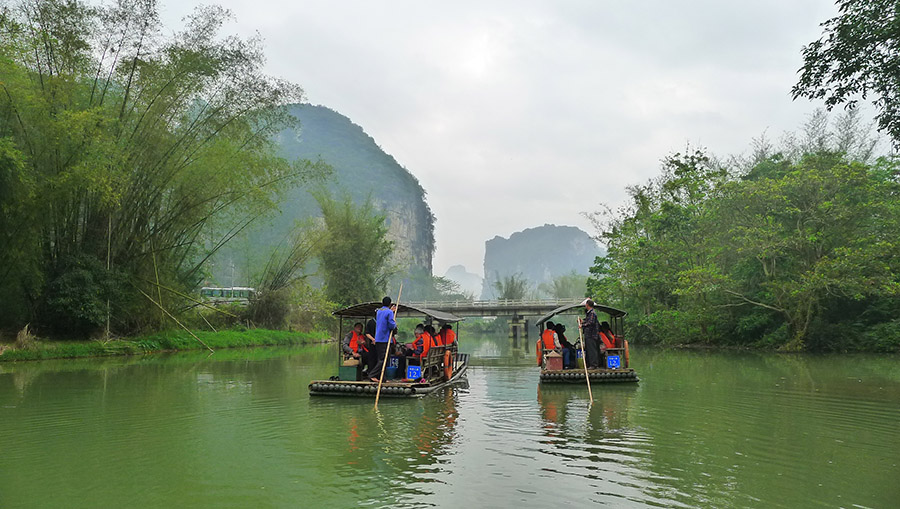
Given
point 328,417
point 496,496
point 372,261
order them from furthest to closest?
1. point 372,261
2. point 328,417
3. point 496,496

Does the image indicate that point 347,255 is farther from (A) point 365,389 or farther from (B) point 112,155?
(A) point 365,389

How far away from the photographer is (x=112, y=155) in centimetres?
1709

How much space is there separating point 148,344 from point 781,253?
75.8 ft

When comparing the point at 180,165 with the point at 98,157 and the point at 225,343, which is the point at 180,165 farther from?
the point at 225,343

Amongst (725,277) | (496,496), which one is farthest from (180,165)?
(725,277)

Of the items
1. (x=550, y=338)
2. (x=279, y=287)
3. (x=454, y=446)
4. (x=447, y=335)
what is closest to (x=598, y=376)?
(x=550, y=338)

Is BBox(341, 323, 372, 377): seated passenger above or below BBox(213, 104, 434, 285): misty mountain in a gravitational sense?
below

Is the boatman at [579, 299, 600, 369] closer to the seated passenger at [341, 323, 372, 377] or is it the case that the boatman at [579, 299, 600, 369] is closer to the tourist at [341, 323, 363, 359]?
the seated passenger at [341, 323, 372, 377]

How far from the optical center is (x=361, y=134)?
13550cm

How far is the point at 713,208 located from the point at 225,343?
21.8 meters

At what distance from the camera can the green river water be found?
194 inches

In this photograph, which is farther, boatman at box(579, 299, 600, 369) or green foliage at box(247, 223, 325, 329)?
green foliage at box(247, 223, 325, 329)

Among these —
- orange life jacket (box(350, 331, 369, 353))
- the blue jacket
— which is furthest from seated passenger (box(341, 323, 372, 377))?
the blue jacket

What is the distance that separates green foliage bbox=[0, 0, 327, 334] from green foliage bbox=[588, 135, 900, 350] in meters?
17.0
